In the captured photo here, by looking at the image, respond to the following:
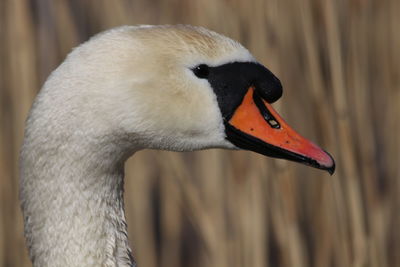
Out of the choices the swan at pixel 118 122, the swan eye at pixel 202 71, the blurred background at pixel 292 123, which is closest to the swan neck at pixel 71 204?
the swan at pixel 118 122

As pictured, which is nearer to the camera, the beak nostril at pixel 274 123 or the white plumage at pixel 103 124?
the white plumage at pixel 103 124

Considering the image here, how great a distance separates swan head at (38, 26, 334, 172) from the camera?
4.60 feet

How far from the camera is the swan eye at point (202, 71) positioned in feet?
4.87

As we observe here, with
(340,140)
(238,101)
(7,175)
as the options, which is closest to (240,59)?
(238,101)

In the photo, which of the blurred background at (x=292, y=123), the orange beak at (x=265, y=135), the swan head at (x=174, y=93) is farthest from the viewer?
A: the blurred background at (x=292, y=123)

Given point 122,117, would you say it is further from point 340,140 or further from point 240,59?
point 340,140

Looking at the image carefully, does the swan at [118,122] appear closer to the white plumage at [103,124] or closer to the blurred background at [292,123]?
the white plumage at [103,124]

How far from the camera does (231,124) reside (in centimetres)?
153

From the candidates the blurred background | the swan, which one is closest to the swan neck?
the swan

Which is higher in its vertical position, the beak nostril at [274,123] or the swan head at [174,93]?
the swan head at [174,93]

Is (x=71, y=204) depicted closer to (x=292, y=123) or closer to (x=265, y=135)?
(x=265, y=135)

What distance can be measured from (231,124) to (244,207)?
91cm

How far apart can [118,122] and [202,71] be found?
19cm

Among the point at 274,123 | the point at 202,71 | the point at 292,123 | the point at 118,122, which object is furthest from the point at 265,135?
the point at 292,123
